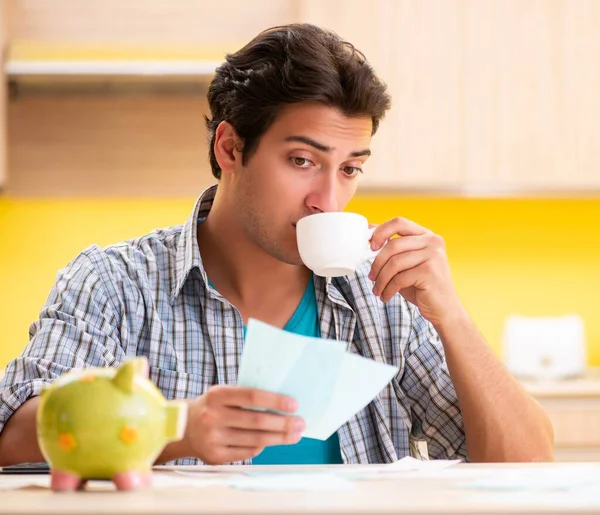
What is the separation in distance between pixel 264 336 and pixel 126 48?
232 centimetres

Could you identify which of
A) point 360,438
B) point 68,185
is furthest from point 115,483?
point 68,185

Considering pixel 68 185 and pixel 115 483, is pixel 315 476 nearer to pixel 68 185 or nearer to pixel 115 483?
pixel 115 483

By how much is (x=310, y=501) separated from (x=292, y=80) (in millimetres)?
951

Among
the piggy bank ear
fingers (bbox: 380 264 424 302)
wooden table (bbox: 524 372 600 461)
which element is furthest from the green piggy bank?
wooden table (bbox: 524 372 600 461)

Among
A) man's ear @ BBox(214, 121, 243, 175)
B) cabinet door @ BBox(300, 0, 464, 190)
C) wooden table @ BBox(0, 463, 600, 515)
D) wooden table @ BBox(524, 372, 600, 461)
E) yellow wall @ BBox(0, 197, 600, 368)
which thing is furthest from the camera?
yellow wall @ BBox(0, 197, 600, 368)

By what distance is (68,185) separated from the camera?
10.7ft

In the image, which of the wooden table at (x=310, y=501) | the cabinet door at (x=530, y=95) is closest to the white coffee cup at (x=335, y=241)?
the wooden table at (x=310, y=501)

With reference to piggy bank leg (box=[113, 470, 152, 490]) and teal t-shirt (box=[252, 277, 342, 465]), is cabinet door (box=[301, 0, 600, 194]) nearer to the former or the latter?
teal t-shirt (box=[252, 277, 342, 465])

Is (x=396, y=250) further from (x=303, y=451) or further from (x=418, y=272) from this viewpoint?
(x=303, y=451)

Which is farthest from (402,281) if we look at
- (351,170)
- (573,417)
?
(573,417)

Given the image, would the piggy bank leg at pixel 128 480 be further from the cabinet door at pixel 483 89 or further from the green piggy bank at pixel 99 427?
the cabinet door at pixel 483 89

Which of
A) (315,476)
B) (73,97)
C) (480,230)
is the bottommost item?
(315,476)

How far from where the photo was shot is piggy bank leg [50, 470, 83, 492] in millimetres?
786

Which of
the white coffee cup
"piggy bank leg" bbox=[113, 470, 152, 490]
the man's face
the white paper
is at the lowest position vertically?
the white paper
